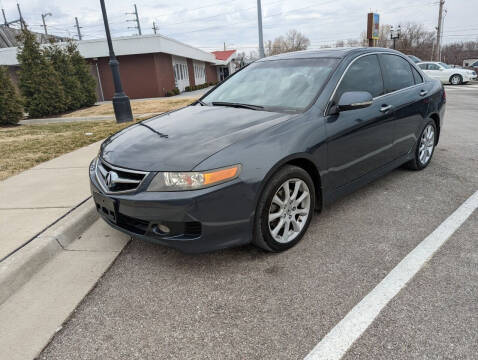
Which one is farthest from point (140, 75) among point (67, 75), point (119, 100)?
point (119, 100)

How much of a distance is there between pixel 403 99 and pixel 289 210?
87.8 inches

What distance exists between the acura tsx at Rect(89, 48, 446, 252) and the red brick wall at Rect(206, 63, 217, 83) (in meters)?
40.5

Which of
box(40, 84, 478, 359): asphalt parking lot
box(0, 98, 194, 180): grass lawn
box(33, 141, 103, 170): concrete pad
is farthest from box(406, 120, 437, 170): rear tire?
box(0, 98, 194, 180): grass lawn

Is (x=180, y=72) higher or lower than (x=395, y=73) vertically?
lower

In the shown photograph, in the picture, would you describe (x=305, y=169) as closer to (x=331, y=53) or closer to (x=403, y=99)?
(x=331, y=53)

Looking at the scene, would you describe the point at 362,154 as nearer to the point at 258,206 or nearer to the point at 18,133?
the point at 258,206

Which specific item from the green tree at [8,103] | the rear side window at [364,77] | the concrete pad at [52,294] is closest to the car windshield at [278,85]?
the rear side window at [364,77]

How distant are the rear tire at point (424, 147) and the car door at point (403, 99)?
0.24m

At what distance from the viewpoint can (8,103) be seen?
11.9m

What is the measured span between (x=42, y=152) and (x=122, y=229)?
200 inches

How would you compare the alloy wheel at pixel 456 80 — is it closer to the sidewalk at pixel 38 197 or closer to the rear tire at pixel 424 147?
the rear tire at pixel 424 147

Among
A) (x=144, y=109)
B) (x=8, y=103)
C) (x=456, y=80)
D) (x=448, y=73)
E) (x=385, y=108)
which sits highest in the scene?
(x=385, y=108)

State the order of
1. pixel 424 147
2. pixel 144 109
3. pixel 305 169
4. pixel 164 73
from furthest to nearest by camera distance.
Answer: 1. pixel 164 73
2. pixel 144 109
3. pixel 424 147
4. pixel 305 169

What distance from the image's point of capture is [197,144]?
2734mm
